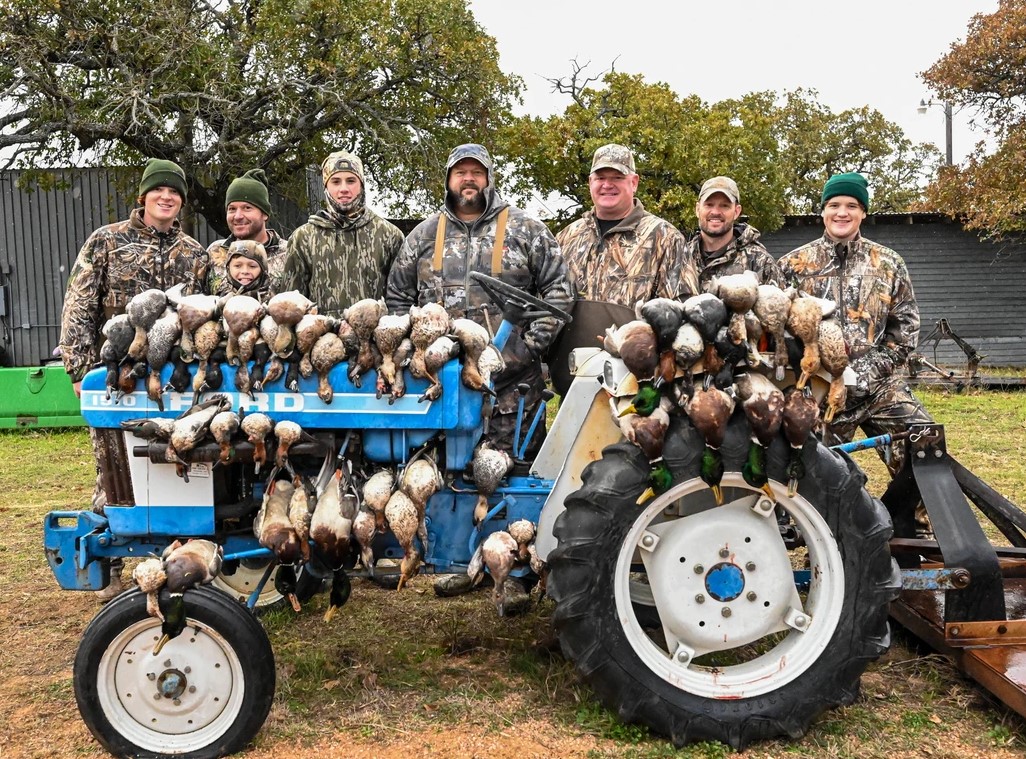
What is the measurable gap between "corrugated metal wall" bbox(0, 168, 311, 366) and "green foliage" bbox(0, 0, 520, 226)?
2.41m

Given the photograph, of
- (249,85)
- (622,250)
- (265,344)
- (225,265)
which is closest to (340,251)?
(225,265)

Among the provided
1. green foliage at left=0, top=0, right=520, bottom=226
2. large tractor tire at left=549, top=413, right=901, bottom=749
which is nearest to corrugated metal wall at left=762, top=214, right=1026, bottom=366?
green foliage at left=0, top=0, right=520, bottom=226

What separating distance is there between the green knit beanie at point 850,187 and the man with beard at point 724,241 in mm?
463

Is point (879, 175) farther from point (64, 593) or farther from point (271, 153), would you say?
point (64, 593)

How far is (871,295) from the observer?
487 cm

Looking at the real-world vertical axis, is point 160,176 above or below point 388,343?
above

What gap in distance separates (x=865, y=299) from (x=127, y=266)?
13.3ft

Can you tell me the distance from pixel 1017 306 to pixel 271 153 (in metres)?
14.6

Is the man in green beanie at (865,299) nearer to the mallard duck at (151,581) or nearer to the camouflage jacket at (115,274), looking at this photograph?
the mallard duck at (151,581)

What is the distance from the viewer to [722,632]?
3.22 meters

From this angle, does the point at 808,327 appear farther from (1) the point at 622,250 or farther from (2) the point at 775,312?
(1) the point at 622,250

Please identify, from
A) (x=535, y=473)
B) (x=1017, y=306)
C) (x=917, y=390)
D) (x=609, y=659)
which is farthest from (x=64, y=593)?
(x=1017, y=306)

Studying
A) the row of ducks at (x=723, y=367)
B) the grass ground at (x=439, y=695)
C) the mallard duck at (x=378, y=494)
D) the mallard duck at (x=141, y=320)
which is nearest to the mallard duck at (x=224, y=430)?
the mallard duck at (x=141, y=320)

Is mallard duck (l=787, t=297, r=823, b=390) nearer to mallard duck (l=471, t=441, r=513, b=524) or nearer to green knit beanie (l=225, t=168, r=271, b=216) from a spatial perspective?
mallard duck (l=471, t=441, r=513, b=524)
